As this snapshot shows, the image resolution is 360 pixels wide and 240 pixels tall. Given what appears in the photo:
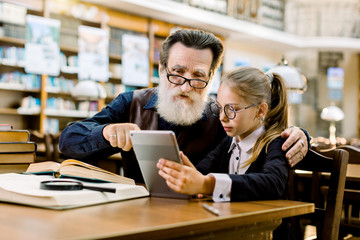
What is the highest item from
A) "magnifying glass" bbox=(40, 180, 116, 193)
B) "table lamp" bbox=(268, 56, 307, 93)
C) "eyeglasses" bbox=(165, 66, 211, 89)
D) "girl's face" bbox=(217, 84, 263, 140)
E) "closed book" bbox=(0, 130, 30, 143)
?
"table lamp" bbox=(268, 56, 307, 93)

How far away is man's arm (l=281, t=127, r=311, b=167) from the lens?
1386 millimetres

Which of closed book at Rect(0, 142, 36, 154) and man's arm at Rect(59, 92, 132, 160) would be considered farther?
man's arm at Rect(59, 92, 132, 160)

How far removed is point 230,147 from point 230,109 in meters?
0.23

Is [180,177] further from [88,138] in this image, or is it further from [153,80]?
[153,80]

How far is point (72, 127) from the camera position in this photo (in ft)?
6.30

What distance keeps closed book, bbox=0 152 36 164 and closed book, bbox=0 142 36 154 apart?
1 cm

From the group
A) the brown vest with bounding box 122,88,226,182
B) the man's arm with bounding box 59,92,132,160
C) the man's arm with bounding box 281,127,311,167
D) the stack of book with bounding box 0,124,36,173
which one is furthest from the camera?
the brown vest with bounding box 122,88,226,182

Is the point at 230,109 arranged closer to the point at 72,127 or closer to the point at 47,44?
the point at 72,127

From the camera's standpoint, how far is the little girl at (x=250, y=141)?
117 centimetres

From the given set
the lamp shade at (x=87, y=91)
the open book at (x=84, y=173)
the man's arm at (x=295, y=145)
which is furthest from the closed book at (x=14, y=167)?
the lamp shade at (x=87, y=91)

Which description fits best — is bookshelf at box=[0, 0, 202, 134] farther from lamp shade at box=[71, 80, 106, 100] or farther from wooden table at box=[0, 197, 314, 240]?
wooden table at box=[0, 197, 314, 240]

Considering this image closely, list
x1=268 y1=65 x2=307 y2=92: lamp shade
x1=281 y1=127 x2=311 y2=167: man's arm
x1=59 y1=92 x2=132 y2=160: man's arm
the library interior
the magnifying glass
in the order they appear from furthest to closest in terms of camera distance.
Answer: x1=268 y1=65 x2=307 y2=92: lamp shade, x1=59 y1=92 x2=132 y2=160: man's arm, x1=281 y1=127 x2=311 y2=167: man's arm, the magnifying glass, the library interior

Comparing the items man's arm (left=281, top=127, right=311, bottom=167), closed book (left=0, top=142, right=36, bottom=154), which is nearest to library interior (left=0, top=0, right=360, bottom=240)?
closed book (left=0, top=142, right=36, bottom=154)

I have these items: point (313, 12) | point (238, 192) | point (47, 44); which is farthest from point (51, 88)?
point (313, 12)
